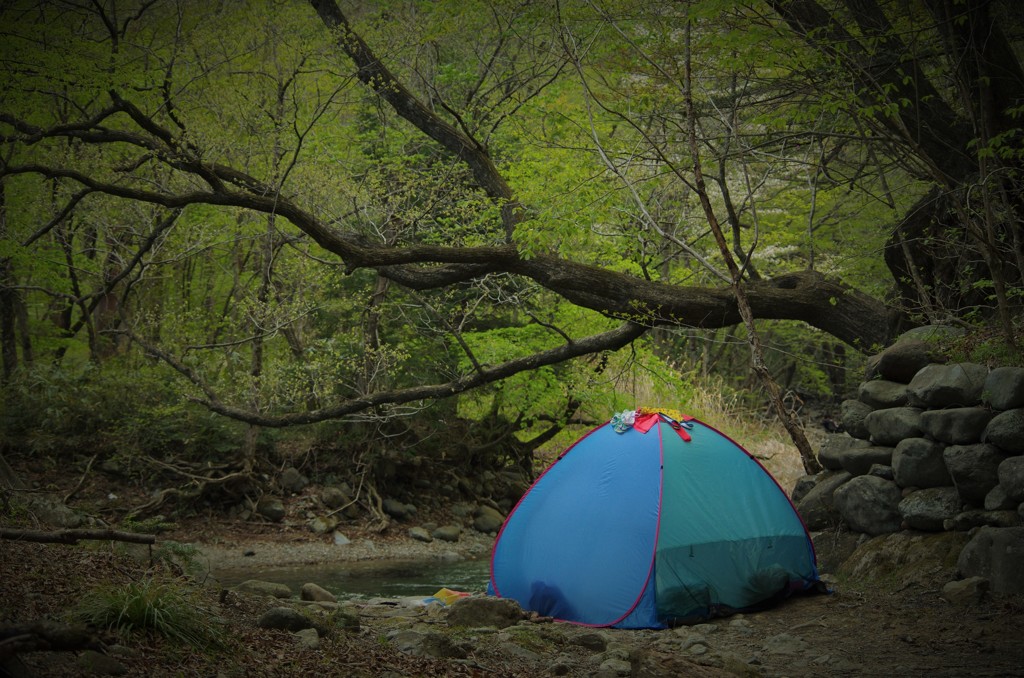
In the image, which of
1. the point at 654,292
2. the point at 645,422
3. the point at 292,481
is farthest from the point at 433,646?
the point at 292,481

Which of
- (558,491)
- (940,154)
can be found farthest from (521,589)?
(940,154)

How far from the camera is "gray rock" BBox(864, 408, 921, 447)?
640 centimetres

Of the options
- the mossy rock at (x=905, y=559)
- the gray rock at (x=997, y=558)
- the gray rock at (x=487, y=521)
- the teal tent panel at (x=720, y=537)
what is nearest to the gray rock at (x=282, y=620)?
the teal tent panel at (x=720, y=537)

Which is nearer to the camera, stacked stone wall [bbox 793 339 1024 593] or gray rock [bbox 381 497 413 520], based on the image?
stacked stone wall [bbox 793 339 1024 593]

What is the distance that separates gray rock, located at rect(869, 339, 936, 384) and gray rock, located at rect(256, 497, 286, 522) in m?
8.01

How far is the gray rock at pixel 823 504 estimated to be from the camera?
285 inches

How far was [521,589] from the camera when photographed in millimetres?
6844

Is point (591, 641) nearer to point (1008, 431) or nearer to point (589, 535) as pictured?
point (589, 535)

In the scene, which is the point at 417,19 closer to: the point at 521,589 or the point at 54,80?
the point at 54,80

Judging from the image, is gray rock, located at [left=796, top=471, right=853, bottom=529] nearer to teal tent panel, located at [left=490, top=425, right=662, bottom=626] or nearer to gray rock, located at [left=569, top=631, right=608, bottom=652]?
teal tent panel, located at [left=490, top=425, right=662, bottom=626]

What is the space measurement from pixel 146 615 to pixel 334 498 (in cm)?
813

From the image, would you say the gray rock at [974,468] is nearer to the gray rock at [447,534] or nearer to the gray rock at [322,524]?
the gray rock at [447,534]

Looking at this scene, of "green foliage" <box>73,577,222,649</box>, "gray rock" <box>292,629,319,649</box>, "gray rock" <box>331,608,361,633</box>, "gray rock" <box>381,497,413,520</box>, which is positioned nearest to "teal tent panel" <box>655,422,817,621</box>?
"gray rock" <box>331,608,361,633</box>

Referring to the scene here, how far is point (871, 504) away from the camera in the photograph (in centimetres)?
655
